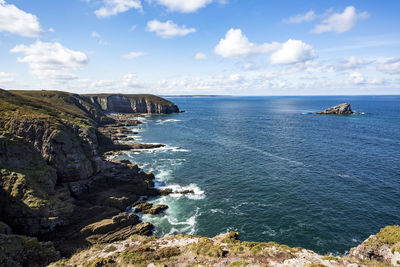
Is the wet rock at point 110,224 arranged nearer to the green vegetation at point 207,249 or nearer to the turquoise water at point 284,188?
the turquoise water at point 284,188

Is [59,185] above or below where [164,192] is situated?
above

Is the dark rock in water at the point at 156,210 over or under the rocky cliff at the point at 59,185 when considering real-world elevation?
under

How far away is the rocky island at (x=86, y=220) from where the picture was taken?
27172 mm

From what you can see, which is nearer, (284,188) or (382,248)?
(382,248)

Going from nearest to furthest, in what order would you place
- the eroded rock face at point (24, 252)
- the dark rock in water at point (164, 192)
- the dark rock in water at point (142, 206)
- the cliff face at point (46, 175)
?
the eroded rock face at point (24, 252) < the cliff face at point (46, 175) < the dark rock in water at point (142, 206) < the dark rock in water at point (164, 192)

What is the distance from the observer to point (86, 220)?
40344 mm

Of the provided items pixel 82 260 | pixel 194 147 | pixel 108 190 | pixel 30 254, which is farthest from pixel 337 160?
pixel 30 254

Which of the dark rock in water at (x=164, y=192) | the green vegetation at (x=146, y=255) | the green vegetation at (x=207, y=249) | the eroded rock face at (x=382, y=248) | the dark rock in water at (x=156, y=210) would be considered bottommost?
the dark rock in water at (x=156, y=210)

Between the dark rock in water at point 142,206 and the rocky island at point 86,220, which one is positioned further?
the dark rock in water at point 142,206

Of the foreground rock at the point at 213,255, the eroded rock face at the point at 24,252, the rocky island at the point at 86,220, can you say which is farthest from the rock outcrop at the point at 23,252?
the foreground rock at the point at 213,255

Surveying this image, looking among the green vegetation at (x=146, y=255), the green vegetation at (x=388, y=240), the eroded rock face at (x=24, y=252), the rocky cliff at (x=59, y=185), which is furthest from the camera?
the rocky cliff at (x=59, y=185)

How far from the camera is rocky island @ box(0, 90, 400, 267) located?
2717 cm

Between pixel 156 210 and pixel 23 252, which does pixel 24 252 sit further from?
pixel 156 210

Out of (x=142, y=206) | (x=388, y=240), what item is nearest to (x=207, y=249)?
(x=388, y=240)
